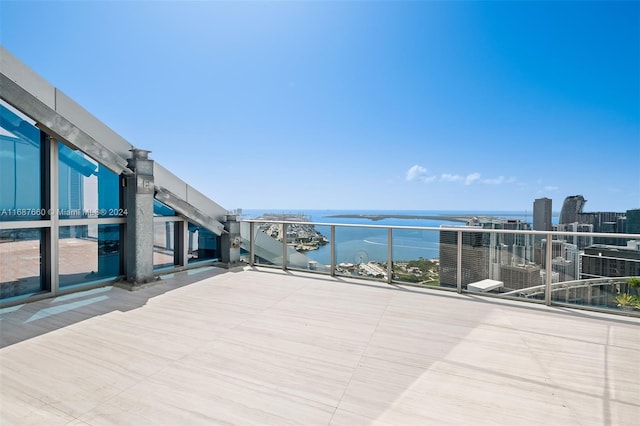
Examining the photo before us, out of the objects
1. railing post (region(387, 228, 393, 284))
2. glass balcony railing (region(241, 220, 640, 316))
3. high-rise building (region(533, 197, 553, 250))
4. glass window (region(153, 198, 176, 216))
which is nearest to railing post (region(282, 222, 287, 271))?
glass balcony railing (region(241, 220, 640, 316))

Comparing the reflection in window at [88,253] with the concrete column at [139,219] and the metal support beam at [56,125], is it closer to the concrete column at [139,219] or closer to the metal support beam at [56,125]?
the concrete column at [139,219]

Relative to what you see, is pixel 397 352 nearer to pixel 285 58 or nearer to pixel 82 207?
pixel 82 207

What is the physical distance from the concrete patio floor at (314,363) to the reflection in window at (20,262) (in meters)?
0.38

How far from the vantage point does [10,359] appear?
7.76ft

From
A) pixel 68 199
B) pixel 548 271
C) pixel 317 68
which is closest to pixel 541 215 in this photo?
pixel 548 271

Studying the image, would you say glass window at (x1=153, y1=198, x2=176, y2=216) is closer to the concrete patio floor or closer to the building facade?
the building facade

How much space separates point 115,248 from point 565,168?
4506cm

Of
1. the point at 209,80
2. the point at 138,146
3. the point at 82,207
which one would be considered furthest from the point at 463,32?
the point at 82,207

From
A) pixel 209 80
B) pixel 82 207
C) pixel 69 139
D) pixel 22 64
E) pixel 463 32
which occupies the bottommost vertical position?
pixel 82 207

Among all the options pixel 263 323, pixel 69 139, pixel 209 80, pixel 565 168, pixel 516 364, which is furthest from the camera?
pixel 565 168

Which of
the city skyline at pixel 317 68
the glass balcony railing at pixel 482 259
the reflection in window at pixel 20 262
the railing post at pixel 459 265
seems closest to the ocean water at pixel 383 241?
the glass balcony railing at pixel 482 259

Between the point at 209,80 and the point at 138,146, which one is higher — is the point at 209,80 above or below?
above

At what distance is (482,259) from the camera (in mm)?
4355

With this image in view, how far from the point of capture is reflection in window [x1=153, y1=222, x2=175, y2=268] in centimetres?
545
